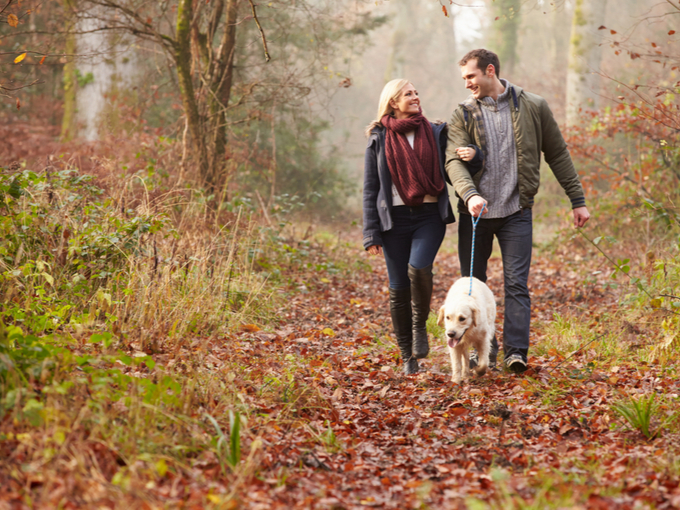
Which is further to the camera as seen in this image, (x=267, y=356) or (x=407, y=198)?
(x=267, y=356)

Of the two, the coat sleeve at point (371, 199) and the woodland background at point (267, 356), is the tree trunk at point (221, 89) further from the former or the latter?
the coat sleeve at point (371, 199)

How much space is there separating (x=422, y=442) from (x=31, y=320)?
2.80m

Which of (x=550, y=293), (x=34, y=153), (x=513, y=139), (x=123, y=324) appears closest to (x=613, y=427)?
(x=513, y=139)

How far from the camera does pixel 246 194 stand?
10.9m

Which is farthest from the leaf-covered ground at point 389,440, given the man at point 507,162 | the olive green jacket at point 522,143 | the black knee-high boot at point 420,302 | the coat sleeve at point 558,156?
the olive green jacket at point 522,143

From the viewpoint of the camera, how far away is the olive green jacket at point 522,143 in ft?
14.1

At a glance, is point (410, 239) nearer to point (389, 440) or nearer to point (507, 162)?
point (507, 162)

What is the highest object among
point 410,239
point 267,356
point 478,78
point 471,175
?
point 478,78

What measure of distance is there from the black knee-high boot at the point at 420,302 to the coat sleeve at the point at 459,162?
0.67m

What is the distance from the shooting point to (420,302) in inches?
181

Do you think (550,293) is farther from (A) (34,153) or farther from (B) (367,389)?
(A) (34,153)

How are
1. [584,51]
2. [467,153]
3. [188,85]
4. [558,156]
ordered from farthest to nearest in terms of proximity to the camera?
[584,51], [188,85], [558,156], [467,153]

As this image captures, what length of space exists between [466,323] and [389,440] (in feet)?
3.91

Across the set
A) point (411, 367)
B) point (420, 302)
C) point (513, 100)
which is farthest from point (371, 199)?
point (411, 367)
